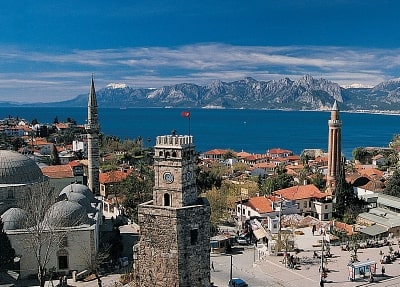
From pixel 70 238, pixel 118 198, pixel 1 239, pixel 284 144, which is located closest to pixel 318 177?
pixel 118 198

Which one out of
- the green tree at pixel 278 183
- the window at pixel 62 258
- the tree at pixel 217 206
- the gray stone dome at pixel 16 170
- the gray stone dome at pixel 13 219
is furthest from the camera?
the green tree at pixel 278 183

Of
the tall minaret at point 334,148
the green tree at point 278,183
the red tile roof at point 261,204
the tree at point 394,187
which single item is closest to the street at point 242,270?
the red tile roof at point 261,204

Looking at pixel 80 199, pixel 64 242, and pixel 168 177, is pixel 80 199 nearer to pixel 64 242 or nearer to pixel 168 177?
pixel 64 242

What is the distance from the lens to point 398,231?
33.7m

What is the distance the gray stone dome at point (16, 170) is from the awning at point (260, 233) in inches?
596

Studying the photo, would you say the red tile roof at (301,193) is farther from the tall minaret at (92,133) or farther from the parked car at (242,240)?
the tall minaret at (92,133)

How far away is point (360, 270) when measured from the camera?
80.3 ft

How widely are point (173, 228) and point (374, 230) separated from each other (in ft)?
70.4

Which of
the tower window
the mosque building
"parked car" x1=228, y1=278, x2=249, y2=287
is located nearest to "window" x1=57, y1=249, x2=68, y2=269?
the mosque building

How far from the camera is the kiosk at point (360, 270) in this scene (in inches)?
955

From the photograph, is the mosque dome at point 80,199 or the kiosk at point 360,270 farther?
the mosque dome at point 80,199

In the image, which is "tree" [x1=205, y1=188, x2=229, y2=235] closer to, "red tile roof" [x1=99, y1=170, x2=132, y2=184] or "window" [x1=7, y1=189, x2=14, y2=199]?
"red tile roof" [x1=99, y1=170, x2=132, y2=184]

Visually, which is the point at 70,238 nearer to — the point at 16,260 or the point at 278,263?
the point at 16,260

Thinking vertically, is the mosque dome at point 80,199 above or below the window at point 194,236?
below
